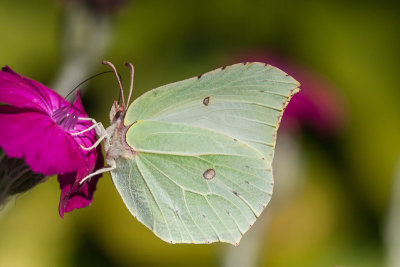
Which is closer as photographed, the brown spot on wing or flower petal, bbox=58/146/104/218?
flower petal, bbox=58/146/104/218

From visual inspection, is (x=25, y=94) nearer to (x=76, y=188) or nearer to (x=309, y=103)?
(x=76, y=188)

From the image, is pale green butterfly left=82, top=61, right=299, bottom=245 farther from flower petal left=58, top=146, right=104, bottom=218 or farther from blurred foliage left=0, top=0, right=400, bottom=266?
blurred foliage left=0, top=0, right=400, bottom=266

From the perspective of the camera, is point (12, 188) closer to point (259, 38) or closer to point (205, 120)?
point (205, 120)

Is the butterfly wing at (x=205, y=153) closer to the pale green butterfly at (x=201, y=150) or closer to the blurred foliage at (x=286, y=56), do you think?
the pale green butterfly at (x=201, y=150)

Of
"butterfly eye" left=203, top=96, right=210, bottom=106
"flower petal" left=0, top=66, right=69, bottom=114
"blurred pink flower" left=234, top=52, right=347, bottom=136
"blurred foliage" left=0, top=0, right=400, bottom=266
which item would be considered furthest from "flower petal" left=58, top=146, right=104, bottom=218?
"blurred foliage" left=0, top=0, right=400, bottom=266

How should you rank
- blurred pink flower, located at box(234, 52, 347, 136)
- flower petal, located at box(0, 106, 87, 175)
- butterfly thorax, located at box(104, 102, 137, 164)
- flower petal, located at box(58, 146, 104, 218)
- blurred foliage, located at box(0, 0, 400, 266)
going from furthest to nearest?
blurred foliage, located at box(0, 0, 400, 266) < blurred pink flower, located at box(234, 52, 347, 136) < butterfly thorax, located at box(104, 102, 137, 164) < flower petal, located at box(58, 146, 104, 218) < flower petal, located at box(0, 106, 87, 175)

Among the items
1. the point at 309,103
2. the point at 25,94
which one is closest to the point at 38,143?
the point at 25,94

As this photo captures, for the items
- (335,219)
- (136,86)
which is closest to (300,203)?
(335,219)
